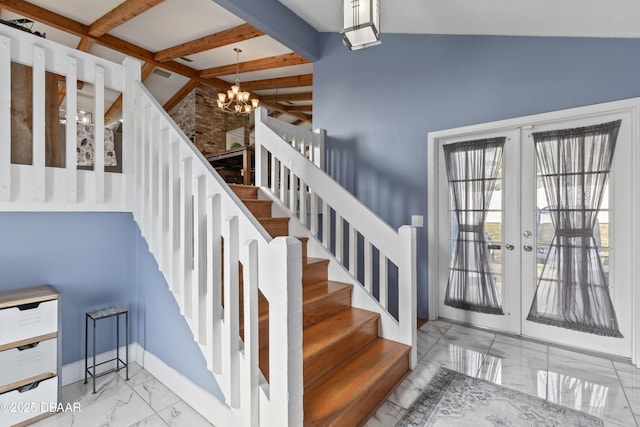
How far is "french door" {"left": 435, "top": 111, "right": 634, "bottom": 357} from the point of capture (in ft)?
8.14

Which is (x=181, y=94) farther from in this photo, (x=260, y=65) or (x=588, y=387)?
(x=588, y=387)

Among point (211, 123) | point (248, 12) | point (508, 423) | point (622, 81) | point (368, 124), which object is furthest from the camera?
point (211, 123)

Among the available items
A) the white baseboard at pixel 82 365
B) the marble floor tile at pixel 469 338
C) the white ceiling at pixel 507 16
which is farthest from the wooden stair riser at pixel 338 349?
the white ceiling at pixel 507 16

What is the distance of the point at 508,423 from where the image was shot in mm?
1749

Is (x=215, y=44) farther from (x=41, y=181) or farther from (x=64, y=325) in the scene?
(x=64, y=325)

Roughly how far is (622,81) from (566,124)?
0.43m

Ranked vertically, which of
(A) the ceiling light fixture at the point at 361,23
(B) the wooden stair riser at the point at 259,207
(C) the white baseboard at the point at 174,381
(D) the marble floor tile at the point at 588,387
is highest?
(A) the ceiling light fixture at the point at 361,23

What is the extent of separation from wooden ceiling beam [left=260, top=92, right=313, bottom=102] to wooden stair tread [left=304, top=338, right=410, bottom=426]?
6906mm

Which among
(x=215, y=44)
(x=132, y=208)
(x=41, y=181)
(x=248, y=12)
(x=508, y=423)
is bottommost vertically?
(x=508, y=423)

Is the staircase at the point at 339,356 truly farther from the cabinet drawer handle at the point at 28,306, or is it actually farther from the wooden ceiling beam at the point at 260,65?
the wooden ceiling beam at the point at 260,65

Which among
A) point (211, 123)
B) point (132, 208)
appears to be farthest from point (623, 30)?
point (211, 123)

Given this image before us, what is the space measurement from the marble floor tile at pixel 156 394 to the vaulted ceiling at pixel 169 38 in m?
4.28

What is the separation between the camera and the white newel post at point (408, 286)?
222 cm

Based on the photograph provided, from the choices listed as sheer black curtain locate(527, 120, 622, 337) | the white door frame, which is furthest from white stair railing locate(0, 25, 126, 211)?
Result: sheer black curtain locate(527, 120, 622, 337)
